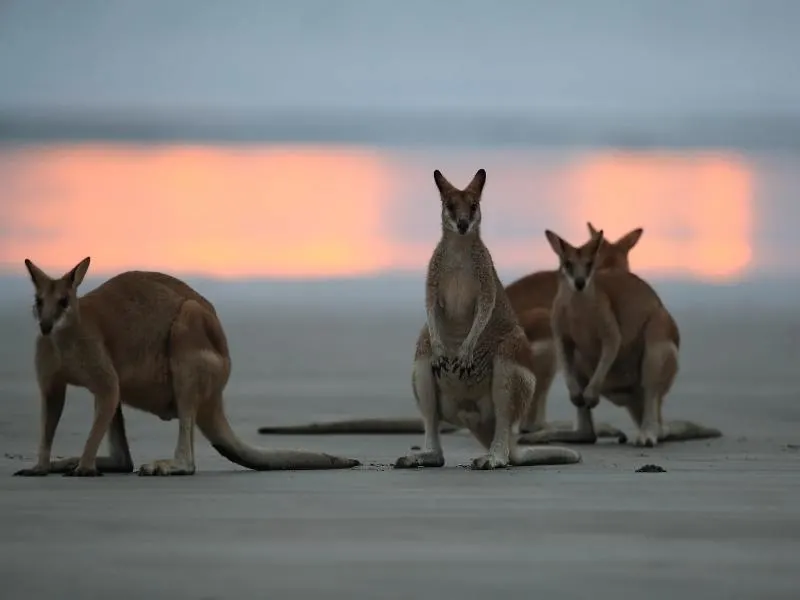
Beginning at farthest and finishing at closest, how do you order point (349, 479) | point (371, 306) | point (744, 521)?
point (371, 306)
point (349, 479)
point (744, 521)

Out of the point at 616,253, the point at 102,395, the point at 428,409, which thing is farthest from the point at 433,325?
the point at 616,253

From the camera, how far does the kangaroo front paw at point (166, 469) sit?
9148mm

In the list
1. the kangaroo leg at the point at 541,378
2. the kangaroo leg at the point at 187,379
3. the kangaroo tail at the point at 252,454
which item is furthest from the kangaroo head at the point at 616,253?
the kangaroo leg at the point at 187,379

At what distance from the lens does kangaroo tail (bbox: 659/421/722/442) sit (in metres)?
11.9

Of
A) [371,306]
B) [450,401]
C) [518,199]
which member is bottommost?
[450,401]

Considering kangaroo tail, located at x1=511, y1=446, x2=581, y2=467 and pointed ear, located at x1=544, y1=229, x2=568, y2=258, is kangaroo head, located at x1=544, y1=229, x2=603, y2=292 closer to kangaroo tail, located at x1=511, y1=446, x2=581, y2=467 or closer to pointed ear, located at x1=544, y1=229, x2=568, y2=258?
pointed ear, located at x1=544, y1=229, x2=568, y2=258

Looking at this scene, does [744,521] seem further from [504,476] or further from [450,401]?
[450,401]

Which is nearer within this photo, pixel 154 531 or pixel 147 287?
pixel 154 531

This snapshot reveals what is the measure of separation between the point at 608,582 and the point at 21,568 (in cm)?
173

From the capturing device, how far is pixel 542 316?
12.4 metres

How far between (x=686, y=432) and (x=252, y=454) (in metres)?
3.22

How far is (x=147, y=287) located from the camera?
9422 mm

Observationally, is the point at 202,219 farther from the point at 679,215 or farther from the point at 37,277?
the point at 37,277

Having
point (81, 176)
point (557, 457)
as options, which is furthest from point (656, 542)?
point (81, 176)
